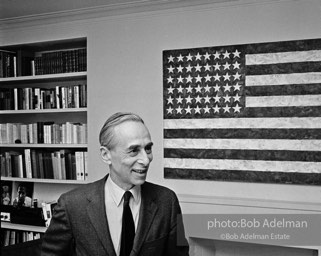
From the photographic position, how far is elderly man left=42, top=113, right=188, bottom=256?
5.17 feet

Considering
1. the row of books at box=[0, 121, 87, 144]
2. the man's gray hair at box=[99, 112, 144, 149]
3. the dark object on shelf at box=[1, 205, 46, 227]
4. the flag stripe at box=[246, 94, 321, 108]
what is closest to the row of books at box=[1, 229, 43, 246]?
the dark object on shelf at box=[1, 205, 46, 227]

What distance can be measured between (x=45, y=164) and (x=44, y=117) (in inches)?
25.1

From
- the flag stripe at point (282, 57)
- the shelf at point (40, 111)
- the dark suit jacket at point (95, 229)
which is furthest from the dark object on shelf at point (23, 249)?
the flag stripe at point (282, 57)

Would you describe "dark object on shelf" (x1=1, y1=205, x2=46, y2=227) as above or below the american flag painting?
below

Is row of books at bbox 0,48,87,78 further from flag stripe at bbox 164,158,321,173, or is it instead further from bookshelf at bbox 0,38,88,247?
flag stripe at bbox 164,158,321,173

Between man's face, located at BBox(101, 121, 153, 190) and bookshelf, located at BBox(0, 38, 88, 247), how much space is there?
281 centimetres

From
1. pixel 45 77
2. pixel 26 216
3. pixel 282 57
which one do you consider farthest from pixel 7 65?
pixel 282 57

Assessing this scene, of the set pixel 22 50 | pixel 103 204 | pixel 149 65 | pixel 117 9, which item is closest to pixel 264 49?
pixel 149 65

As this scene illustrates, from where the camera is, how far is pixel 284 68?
3.53 meters

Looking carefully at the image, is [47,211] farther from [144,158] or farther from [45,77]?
[144,158]

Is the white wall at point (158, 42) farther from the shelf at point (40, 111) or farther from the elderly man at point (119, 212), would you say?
the elderly man at point (119, 212)

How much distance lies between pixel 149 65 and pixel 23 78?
147 centimetres

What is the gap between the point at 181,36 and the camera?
3.91 meters

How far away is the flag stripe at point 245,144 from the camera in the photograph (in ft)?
11.4
